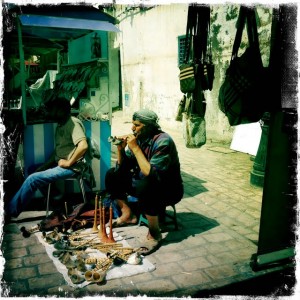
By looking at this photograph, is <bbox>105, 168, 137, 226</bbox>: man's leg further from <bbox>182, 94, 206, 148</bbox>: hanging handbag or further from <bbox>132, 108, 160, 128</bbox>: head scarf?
<bbox>182, 94, 206, 148</bbox>: hanging handbag

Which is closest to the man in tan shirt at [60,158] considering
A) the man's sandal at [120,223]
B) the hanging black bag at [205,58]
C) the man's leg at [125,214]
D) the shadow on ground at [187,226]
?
the man's leg at [125,214]

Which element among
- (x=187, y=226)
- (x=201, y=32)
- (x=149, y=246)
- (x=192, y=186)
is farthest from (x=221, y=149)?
(x=201, y=32)

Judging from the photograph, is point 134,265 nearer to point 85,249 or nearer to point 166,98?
point 85,249

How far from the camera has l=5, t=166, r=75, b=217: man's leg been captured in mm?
4383

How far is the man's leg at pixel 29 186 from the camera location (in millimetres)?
4383

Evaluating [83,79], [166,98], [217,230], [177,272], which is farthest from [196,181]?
[166,98]

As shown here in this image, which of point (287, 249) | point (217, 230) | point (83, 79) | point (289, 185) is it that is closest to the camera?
point (289, 185)

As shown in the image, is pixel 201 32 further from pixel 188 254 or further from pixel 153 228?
pixel 188 254

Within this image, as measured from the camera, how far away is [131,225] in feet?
14.9

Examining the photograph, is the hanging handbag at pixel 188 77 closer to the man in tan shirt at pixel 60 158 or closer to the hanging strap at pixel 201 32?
the hanging strap at pixel 201 32

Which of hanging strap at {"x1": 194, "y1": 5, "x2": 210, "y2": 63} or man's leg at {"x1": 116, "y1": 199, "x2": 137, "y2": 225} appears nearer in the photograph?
hanging strap at {"x1": 194, "y1": 5, "x2": 210, "y2": 63}

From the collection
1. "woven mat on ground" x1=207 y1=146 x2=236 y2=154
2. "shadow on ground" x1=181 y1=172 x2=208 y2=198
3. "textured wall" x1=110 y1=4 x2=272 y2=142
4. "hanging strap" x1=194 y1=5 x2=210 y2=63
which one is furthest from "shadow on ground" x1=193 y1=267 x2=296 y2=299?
"textured wall" x1=110 y1=4 x2=272 y2=142

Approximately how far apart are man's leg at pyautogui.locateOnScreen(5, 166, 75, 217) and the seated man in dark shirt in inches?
30.4

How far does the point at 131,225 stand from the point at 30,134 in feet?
6.72
